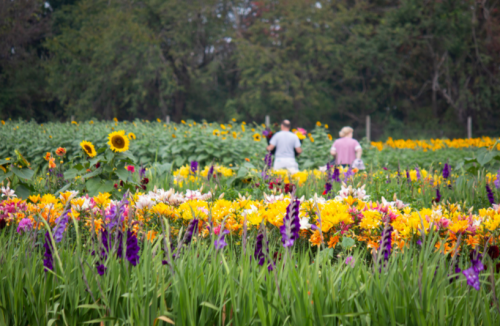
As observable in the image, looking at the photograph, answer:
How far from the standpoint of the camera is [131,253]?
1.83 m

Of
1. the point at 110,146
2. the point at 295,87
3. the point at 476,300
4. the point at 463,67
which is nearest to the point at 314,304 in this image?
the point at 476,300

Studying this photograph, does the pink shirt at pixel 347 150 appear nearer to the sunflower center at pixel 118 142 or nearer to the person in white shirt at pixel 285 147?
the person in white shirt at pixel 285 147

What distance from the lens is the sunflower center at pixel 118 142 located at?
3.89 meters

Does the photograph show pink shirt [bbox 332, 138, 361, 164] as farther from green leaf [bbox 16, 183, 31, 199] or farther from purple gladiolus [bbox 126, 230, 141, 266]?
purple gladiolus [bbox 126, 230, 141, 266]

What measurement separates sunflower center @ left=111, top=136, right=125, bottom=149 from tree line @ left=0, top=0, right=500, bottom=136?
24.2m

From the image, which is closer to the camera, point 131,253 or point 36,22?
point 131,253

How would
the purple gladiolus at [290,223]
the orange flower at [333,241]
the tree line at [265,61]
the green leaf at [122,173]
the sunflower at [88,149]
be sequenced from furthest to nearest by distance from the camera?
the tree line at [265,61] < the sunflower at [88,149] < the green leaf at [122,173] < the orange flower at [333,241] < the purple gladiolus at [290,223]

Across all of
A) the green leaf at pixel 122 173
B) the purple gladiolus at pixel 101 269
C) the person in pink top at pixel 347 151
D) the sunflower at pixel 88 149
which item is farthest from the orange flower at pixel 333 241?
the person in pink top at pixel 347 151

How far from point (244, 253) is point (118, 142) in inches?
94.2

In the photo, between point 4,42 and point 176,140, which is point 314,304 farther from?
point 4,42

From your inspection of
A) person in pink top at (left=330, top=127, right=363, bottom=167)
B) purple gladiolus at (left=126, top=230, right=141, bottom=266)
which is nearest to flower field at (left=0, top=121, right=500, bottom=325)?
purple gladiolus at (left=126, top=230, right=141, bottom=266)

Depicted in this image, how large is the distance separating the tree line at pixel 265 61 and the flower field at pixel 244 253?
24.2 metres

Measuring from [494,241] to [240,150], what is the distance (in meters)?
6.23

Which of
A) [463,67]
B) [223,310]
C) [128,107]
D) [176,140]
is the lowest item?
[223,310]
